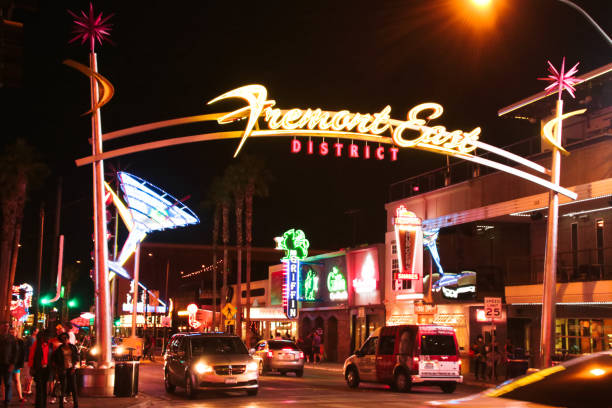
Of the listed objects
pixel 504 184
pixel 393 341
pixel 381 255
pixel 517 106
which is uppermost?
pixel 517 106

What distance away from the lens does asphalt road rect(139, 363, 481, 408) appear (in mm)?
18766

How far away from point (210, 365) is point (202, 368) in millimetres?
231

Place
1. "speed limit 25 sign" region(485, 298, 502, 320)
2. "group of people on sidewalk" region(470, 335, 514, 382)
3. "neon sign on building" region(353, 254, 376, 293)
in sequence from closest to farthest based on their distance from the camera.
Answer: "speed limit 25 sign" region(485, 298, 502, 320) → "group of people on sidewalk" region(470, 335, 514, 382) → "neon sign on building" region(353, 254, 376, 293)

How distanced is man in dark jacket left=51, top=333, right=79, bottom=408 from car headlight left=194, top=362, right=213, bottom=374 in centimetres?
427

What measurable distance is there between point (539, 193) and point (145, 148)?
17919mm

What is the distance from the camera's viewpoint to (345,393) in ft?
73.0

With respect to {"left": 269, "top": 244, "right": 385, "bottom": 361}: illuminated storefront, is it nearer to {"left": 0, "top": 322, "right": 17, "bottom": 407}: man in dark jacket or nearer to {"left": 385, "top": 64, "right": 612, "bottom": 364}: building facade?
{"left": 385, "top": 64, "right": 612, "bottom": 364}: building facade

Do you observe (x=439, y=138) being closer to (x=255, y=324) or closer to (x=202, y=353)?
(x=202, y=353)

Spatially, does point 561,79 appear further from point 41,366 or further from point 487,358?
point 41,366

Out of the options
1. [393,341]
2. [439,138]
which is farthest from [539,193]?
[393,341]

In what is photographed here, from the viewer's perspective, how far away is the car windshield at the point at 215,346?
2134cm

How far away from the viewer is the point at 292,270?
156ft

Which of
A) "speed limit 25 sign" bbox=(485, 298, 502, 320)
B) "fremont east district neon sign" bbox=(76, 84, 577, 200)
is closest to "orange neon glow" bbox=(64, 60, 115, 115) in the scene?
"fremont east district neon sign" bbox=(76, 84, 577, 200)

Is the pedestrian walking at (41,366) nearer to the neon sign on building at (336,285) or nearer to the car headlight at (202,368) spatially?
the car headlight at (202,368)
